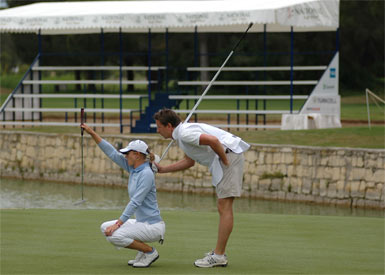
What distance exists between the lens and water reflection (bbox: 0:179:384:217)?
17266mm

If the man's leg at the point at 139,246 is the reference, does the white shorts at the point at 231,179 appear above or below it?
above

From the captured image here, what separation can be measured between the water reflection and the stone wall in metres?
0.32

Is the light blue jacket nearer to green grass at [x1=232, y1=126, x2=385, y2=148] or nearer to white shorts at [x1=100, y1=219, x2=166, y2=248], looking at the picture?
white shorts at [x1=100, y1=219, x2=166, y2=248]

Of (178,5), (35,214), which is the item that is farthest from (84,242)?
(178,5)

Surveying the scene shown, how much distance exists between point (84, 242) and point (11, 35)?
1656 inches

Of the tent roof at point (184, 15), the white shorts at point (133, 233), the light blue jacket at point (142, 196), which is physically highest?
the tent roof at point (184, 15)

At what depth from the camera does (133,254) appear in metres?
9.55

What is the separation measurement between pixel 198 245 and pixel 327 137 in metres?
10.0

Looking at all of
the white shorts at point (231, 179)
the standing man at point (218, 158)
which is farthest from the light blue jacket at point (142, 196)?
the white shorts at point (231, 179)

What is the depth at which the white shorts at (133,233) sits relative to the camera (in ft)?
27.1

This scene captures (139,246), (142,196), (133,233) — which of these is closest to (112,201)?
(139,246)

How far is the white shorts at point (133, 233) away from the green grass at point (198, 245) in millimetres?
292

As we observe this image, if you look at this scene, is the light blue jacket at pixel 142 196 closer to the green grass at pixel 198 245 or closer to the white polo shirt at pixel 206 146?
the white polo shirt at pixel 206 146

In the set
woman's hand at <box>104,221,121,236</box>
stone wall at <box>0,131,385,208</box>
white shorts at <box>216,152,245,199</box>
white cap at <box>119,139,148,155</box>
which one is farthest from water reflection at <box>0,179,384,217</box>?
woman's hand at <box>104,221,121,236</box>
